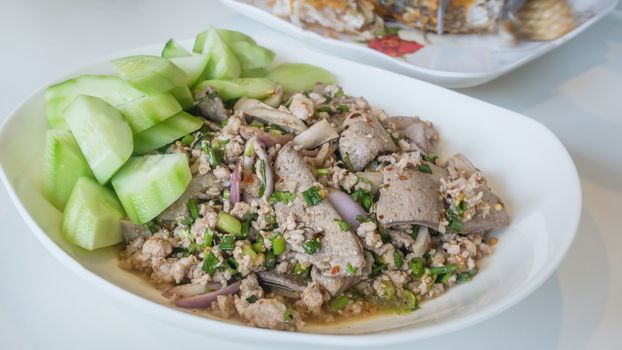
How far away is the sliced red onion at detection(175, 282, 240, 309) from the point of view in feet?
4.50

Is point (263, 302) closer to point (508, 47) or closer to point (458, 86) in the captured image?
point (458, 86)

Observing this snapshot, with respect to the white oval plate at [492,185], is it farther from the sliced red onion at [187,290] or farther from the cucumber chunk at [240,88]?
the cucumber chunk at [240,88]

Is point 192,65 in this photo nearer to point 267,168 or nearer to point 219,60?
point 219,60

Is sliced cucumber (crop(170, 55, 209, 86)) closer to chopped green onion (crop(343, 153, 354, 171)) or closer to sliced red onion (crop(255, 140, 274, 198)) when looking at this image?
sliced red onion (crop(255, 140, 274, 198))

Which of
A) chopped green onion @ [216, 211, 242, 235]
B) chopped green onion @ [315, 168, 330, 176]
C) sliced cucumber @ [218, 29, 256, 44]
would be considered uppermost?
sliced cucumber @ [218, 29, 256, 44]

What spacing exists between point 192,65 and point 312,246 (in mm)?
743

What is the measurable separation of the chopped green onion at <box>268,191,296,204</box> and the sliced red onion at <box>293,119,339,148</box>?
180 mm

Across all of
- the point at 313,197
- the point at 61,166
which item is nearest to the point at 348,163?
the point at 313,197

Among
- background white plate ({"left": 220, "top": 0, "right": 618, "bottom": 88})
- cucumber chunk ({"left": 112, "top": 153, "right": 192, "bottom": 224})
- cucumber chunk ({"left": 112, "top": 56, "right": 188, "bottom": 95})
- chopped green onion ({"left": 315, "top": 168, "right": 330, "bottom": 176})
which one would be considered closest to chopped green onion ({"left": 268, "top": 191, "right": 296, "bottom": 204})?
chopped green onion ({"left": 315, "top": 168, "right": 330, "bottom": 176})

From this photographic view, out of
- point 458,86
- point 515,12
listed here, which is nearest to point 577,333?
point 458,86

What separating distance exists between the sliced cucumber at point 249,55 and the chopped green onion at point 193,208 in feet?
2.01

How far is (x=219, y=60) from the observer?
188 centimetres

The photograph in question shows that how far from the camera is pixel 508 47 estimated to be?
96.8 inches

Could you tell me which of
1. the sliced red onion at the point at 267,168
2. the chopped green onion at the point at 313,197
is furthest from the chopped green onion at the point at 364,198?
the sliced red onion at the point at 267,168
